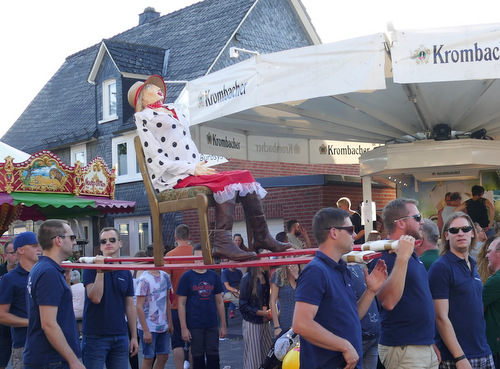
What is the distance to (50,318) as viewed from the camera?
16.2ft

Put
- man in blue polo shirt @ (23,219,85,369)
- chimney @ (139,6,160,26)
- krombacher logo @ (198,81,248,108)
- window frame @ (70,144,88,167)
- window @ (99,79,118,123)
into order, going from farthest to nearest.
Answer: chimney @ (139,6,160,26), window frame @ (70,144,88,167), window @ (99,79,118,123), krombacher logo @ (198,81,248,108), man in blue polo shirt @ (23,219,85,369)

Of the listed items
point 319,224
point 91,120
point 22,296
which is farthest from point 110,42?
point 319,224

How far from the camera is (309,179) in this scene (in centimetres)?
1491

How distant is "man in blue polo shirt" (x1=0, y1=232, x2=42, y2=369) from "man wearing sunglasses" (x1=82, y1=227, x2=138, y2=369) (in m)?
0.54

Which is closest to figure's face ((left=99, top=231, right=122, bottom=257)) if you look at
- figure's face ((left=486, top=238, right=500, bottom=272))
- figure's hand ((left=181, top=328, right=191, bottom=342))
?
figure's hand ((left=181, top=328, right=191, bottom=342))

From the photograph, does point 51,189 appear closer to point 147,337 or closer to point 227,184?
point 147,337

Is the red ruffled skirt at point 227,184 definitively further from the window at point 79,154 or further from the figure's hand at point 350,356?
the window at point 79,154

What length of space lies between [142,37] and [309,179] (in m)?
16.2

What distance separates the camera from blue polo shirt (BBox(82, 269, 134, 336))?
6.42 m

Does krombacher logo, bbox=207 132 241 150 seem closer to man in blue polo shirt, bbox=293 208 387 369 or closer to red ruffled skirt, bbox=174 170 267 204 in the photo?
red ruffled skirt, bbox=174 170 267 204

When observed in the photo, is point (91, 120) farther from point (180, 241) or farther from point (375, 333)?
point (375, 333)

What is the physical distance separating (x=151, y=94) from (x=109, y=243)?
5.87 ft

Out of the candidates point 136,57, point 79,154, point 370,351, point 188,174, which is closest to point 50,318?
point 188,174

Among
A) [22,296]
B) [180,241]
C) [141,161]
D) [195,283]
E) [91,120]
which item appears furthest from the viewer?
[91,120]
